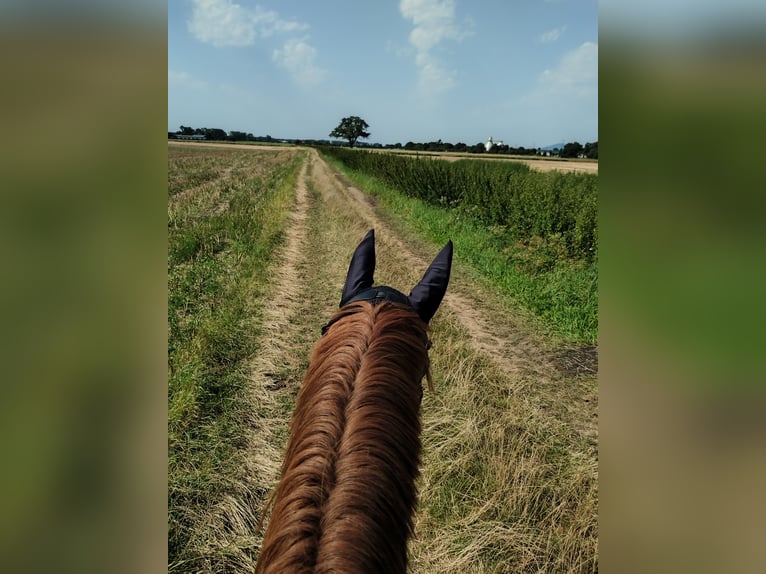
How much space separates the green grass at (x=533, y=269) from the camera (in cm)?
538

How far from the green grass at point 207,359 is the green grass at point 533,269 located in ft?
12.1

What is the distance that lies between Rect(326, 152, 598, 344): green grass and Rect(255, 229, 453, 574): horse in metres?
4.04

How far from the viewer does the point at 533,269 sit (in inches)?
281

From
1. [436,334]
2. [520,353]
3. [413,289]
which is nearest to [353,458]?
[413,289]

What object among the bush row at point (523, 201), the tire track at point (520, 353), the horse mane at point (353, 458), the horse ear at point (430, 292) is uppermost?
the bush row at point (523, 201)

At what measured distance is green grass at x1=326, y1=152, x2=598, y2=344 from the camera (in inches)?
212

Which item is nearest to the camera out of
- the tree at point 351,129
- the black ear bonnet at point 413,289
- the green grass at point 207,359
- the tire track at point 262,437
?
the black ear bonnet at point 413,289

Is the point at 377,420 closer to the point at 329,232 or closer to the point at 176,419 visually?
the point at 176,419

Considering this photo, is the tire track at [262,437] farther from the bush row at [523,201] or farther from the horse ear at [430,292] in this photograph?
the bush row at [523,201]
